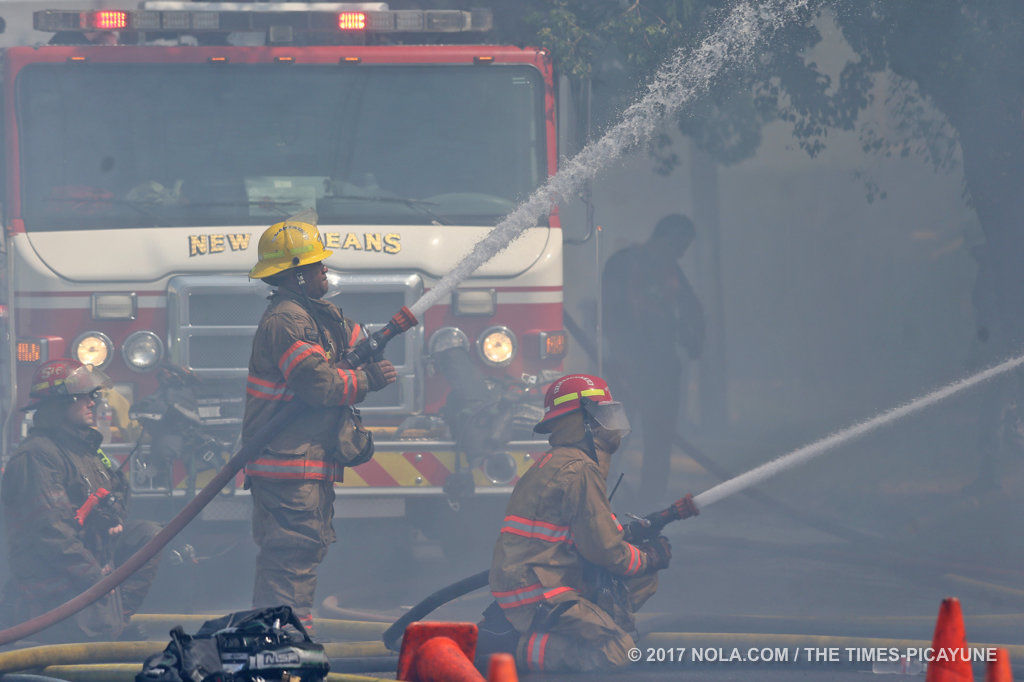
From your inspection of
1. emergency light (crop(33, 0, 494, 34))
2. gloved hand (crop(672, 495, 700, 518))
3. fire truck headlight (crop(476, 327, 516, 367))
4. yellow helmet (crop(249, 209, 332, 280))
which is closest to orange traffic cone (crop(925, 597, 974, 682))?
gloved hand (crop(672, 495, 700, 518))

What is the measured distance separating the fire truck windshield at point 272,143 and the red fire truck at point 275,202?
0.04 ft

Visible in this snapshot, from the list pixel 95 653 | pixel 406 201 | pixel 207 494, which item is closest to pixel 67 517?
pixel 207 494

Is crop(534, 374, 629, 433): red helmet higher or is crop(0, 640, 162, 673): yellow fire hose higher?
crop(534, 374, 629, 433): red helmet

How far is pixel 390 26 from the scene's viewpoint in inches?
299

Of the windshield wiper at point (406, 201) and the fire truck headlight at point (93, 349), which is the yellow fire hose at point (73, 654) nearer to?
the fire truck headlight at point (93, 349)

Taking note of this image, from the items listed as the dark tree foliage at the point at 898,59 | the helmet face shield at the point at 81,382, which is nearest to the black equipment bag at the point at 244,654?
the helmet face shield at the point at 81,382

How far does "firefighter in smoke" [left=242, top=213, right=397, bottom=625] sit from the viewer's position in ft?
18.3

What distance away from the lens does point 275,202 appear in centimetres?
742

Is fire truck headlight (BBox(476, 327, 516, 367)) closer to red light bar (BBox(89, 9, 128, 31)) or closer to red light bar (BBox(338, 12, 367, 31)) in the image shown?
red light bar (BBox(338, 12, 367, 31))

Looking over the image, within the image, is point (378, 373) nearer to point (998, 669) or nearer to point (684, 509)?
point (684, 509)

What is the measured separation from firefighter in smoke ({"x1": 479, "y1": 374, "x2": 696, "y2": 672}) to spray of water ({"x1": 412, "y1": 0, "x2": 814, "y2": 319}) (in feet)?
6.58

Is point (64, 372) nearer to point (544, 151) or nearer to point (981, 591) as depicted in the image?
point (544, 151)

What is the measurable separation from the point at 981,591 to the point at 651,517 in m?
2.41

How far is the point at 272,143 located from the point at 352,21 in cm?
82
